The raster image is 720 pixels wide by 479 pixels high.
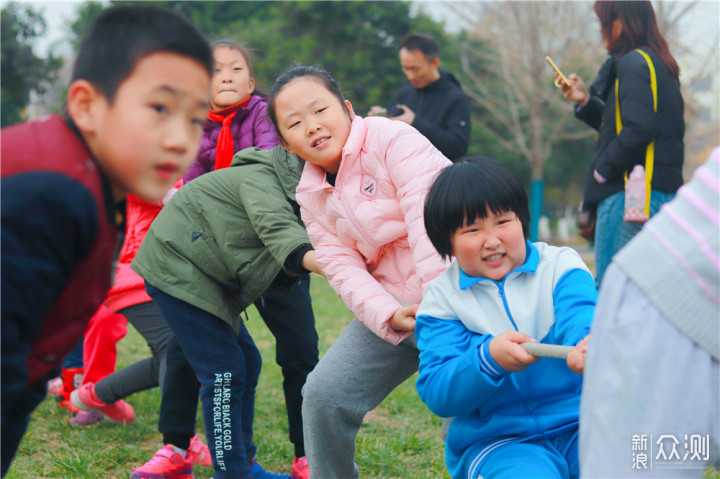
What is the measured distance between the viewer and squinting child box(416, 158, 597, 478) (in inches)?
75.6

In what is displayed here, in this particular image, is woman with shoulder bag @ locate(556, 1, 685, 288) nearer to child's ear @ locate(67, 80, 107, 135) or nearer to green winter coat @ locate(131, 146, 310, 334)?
green winter coat @ locate(131, 146, 310, 334)

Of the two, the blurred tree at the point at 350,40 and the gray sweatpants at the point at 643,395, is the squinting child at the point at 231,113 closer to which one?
the gray sweatpants at the point at 643,395

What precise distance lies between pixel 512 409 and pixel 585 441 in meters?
0.65

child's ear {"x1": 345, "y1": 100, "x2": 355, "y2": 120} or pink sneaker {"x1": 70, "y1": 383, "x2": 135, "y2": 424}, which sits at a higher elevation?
child's ear {"x1": 345, "y1": 100, "x2": 355, "y2": 120}

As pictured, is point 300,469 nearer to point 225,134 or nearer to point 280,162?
point 280,162

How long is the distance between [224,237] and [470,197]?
3.60ft

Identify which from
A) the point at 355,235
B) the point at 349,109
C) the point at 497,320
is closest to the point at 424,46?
the point at 349,109

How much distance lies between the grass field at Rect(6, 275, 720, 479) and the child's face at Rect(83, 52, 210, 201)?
2.05 m

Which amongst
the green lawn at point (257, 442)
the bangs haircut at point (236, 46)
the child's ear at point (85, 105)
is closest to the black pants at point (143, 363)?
the green lawn at point (257, 442)

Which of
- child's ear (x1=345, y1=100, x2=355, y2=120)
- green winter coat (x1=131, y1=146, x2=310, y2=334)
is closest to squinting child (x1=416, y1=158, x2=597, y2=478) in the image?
child's ear (x1=345, y1=100, x2=355, y2=120)

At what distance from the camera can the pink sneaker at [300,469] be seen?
3035 millimetres

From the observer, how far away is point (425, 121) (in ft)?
16.2

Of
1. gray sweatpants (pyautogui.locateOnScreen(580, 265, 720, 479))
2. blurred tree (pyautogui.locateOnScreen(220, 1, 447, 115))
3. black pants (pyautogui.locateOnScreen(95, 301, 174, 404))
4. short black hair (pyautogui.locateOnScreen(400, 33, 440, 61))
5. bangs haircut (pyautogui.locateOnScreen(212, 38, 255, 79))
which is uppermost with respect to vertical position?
blurred tree (pyautogui.locateOnScreen(220, 1, 447, 115))

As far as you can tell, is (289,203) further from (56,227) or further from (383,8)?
(383,8)
